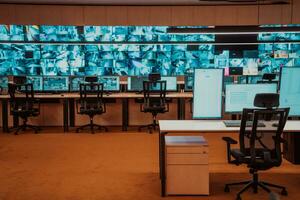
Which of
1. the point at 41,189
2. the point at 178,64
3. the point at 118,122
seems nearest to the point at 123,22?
the point at 178,64

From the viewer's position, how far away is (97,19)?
449 inches

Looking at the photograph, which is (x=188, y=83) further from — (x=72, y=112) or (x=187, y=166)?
(x=187, y=166)

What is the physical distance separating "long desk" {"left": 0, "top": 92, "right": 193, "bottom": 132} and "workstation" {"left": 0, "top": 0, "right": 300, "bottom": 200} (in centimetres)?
3

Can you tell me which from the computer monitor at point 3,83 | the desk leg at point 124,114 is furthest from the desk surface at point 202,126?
the computer monitor at point 3,83

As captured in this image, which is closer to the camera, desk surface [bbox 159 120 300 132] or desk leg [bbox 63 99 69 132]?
desk surface [bbox 159 120 300 132]

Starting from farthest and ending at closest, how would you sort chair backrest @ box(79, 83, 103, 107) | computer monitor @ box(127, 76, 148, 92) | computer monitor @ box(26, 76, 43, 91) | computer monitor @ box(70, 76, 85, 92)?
computer monitor @ box(127, 76, 148, 92)
computer monitor @ box(70, 76, 85, 92)
computer monitor @ box(26, 76, 43, 91)
chair backrest @ box(79, 83, 103, 107)

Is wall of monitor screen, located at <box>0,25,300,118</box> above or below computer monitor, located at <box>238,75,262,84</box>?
above

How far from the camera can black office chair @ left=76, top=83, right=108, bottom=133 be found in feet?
30.6

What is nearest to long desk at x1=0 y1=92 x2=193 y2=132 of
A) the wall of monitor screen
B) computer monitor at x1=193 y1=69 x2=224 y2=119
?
the wall of monitor screen

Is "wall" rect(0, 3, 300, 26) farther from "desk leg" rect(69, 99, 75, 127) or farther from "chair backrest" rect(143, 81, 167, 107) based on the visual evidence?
"chair backrest" rect(143, 81, 167, 107)

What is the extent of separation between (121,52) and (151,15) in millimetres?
1285

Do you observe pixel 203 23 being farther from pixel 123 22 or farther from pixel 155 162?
pixel 155 162

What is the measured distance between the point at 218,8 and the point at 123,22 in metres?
2.51

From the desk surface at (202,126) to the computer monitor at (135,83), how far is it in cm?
465
